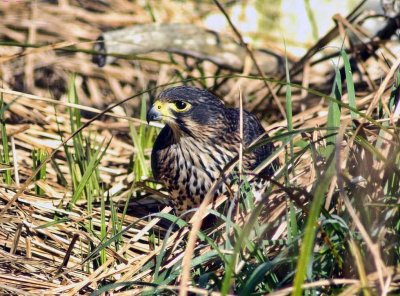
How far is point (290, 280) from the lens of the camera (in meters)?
3.26

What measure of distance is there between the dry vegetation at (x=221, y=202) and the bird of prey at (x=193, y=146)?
0.17 meters

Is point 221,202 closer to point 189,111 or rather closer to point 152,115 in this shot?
point 152,115

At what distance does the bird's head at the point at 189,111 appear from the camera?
4586 millimetres

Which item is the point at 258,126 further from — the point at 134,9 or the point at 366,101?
the point at 134,9

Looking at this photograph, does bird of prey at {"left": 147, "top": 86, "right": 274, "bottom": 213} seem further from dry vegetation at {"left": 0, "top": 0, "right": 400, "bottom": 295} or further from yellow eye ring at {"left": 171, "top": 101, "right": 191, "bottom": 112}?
dry vegetation at {"left": 0, "top": 0, "right": 400, "bottom": 295}

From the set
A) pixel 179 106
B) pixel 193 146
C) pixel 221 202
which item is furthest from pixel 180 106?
pixel 221 202

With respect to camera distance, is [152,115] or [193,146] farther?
[193,146]

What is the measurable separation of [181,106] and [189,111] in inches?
2.1

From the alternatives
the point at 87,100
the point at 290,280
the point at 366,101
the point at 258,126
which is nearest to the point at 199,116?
the point at 258,126

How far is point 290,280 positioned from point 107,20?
4.97 metres

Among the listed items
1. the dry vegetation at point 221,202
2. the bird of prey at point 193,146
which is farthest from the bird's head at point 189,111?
the dry vegetation at point 221,202

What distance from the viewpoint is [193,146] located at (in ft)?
15.3

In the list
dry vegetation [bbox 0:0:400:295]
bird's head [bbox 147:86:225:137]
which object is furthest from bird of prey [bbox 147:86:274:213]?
dry vegetation [bbox 0:0:400:295]

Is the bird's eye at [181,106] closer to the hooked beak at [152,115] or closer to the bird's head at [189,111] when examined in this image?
the bird's head at [189,111]
